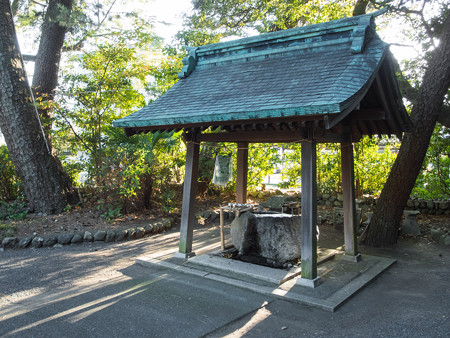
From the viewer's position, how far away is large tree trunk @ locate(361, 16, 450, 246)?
6434 mm

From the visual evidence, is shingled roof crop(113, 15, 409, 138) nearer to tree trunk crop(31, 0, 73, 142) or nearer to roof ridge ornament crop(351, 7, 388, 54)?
roof ridge ornament crop(351, 7, 388, 54)

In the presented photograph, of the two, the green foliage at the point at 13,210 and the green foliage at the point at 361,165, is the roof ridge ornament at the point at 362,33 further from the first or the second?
the green foliage at the point at 13,210

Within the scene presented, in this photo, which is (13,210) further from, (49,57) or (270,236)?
(270,236)

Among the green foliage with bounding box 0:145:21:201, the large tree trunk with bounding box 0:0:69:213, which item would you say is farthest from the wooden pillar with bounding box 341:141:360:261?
the green foliage with bounding box 0:145:21:201

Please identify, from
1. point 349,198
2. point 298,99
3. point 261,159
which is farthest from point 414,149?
point 261,159

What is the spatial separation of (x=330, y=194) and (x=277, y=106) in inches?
270

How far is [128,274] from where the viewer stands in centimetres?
530

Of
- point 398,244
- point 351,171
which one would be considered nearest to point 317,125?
point 351,171

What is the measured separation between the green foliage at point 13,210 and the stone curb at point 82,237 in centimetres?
157

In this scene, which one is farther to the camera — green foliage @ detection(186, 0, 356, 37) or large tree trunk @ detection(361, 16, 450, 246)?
green foliage @ detection(186, 0, 356, 37)

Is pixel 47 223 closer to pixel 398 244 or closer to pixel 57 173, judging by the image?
pixel 57 173

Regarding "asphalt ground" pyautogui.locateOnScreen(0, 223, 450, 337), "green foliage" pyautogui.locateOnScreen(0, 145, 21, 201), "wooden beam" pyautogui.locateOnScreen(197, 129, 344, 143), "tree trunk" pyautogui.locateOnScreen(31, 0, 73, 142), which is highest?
"tree trunk" pyautogui.locateOnScreen(31, 0, 73, 142)

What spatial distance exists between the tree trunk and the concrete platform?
231 inches

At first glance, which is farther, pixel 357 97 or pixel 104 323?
pixel 357 97
